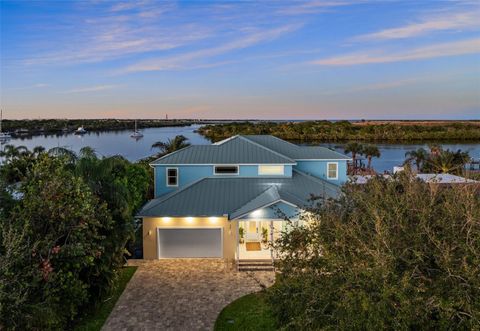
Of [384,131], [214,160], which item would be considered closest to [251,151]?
[214,160]

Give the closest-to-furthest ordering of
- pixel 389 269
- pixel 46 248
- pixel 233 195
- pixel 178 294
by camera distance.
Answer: pixel 389 269
pixel 46 248
pixel 178 294
pixel 233 195

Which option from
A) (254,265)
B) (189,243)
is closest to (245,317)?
(254,265)

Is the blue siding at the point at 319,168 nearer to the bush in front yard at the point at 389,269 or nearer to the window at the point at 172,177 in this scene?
the window at the point at 172,177

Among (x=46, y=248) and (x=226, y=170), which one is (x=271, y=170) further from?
(x=46, y=248)

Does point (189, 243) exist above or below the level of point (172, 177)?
below

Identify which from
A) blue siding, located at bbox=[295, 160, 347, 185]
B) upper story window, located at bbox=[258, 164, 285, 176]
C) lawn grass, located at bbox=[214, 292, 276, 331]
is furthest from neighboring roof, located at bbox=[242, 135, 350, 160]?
lawn grass, located at bbox=[214, 292, 276, 331]

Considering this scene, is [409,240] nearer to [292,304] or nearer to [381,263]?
[381,263]

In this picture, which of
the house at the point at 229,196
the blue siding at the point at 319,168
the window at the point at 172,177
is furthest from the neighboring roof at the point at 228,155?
the blue siding at the point at 319,168
